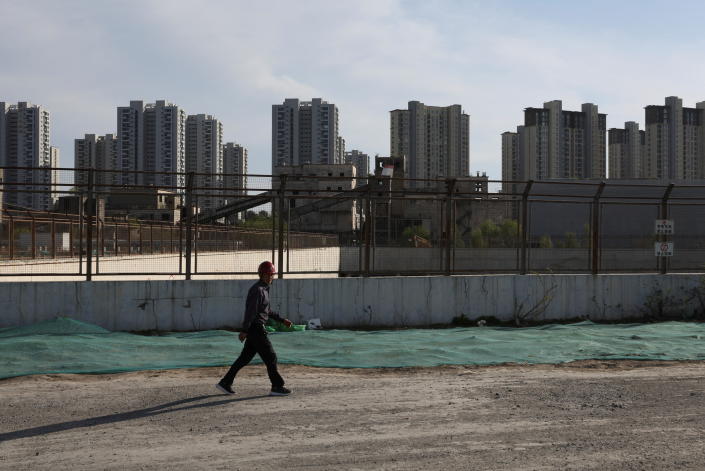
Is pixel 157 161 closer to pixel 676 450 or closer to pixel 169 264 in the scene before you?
pixel 169 264

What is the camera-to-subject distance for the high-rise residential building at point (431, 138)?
12925cm

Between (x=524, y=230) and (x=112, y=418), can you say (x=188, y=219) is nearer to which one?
(x=112, y=418)


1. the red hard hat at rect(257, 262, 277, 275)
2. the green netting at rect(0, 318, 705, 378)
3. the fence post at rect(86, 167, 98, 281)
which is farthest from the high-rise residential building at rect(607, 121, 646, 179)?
the red hard hat at rect(257, 262, 277, 275)

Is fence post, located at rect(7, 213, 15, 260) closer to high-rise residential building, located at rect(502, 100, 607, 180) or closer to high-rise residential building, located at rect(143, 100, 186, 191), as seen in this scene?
high-rise residential building, located at rect(502, 100, 607, 180)

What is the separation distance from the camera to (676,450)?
594 centimetres

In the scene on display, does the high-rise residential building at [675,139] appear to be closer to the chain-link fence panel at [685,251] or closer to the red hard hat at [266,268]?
the chain-link fence panel at [685,251]

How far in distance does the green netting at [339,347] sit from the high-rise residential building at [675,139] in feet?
392

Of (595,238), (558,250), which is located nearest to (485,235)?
(558,250)

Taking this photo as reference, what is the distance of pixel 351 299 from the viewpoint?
14141 mm

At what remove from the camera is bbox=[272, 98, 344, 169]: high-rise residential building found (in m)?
148

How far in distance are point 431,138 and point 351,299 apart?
119m

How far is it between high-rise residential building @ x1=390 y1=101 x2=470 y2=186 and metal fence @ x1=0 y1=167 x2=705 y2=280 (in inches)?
4376

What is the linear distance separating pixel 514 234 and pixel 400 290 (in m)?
3.29

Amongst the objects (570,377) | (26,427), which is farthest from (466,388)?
(26,427)
